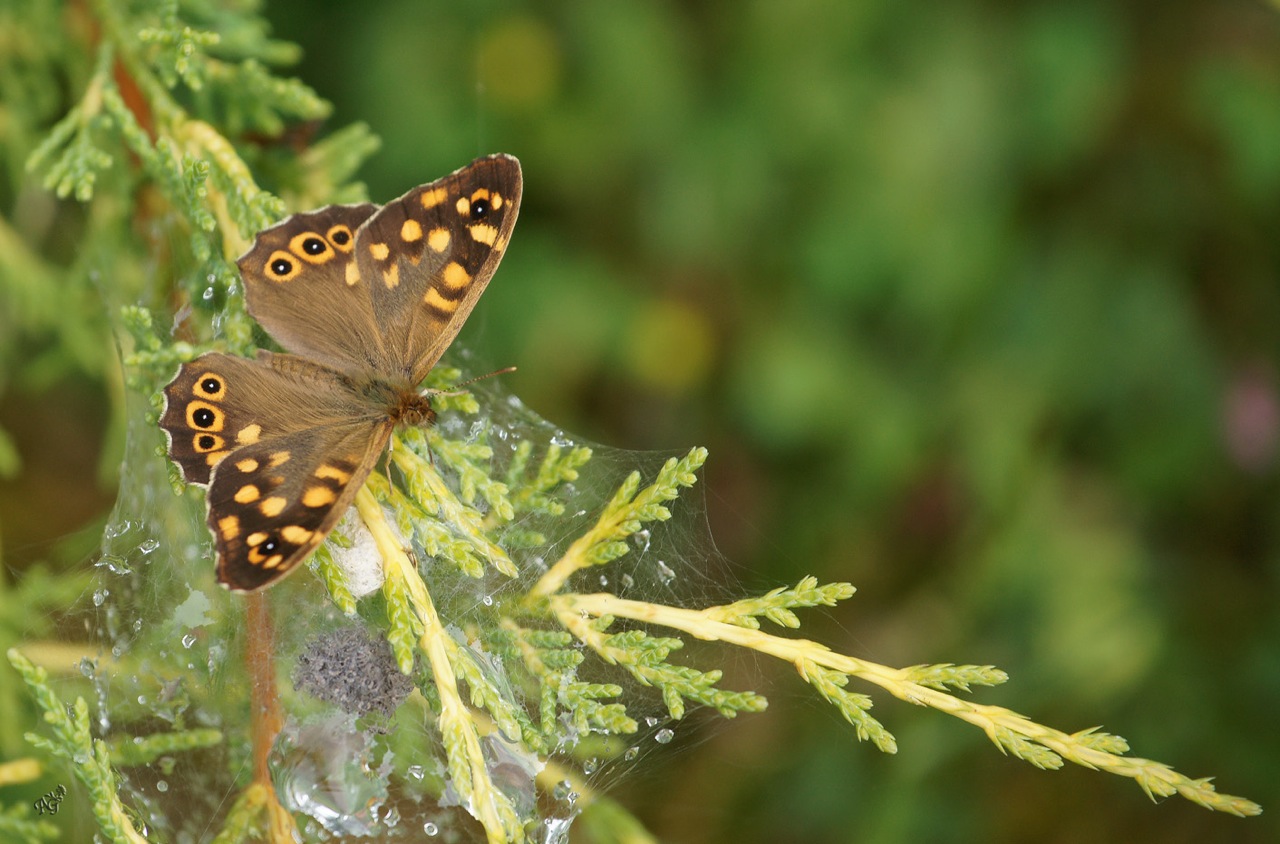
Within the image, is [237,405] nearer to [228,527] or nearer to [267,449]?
[267,449]

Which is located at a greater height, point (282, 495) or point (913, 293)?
point (282, 495)

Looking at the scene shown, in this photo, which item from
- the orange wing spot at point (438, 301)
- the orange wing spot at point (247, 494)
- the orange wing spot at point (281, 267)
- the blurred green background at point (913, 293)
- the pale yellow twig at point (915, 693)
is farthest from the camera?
the blurred green background at point (913, 293)

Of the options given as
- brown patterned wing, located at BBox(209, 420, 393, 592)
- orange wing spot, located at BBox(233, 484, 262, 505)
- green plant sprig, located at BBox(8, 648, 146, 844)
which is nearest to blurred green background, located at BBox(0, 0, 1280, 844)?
brown patterned wing, located at BBox(209, 420, 393, 592)

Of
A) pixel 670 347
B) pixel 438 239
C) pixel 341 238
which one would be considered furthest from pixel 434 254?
pixel 670 347

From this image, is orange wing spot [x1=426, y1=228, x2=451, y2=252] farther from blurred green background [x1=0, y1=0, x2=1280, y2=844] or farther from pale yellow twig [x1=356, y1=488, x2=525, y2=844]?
blurred green background [x1=0, y1=0, x2=1280, y2=844]

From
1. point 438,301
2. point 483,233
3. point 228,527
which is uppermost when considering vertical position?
point 483,233

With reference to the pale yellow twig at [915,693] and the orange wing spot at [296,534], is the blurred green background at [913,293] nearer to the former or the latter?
the pale yellow twig at [915,693]

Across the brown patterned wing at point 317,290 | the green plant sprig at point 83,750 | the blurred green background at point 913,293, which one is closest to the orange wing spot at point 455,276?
the brown patterned wing at point 317,290
